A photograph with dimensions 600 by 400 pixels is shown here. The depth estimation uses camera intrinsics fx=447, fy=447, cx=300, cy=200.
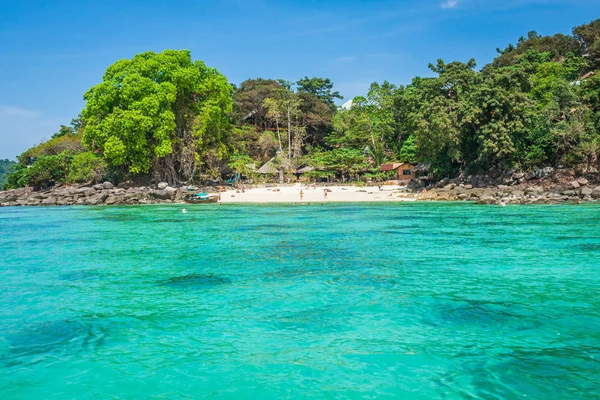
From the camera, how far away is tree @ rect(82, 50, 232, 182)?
138 ft

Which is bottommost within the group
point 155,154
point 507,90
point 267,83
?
point 155,154

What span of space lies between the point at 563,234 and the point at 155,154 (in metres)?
37.7

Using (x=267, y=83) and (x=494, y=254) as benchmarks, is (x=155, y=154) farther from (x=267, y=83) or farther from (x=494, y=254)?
(x=494, y=254)

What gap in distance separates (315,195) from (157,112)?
17.0 m

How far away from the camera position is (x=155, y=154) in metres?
45.1

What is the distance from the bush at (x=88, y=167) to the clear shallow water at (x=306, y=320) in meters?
32.7

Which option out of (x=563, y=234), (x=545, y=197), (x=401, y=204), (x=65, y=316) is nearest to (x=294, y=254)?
(x=65, y=316)

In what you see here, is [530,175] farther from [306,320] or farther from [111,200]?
[111,200]

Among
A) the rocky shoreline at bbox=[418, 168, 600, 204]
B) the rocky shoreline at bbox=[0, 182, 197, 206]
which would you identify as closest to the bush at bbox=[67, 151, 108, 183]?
the rocky shoreline at bbox=[0, 182, 197, 206]

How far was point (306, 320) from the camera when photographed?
7.75 meters

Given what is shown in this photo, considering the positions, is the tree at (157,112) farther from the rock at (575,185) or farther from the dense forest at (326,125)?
the rock at (575,185)

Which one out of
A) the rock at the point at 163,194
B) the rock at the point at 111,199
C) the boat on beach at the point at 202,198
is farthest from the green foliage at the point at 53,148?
the boat on beach at the point at 202,198

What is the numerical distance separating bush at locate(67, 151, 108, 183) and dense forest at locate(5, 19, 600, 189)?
13 cm

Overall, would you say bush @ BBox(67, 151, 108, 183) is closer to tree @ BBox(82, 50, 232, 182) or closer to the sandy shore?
tree @ BBox(82, 50, 232, 182)
